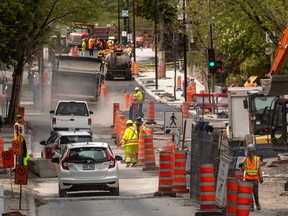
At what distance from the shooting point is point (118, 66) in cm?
7875

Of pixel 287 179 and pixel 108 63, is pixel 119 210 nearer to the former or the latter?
pixel 287 179

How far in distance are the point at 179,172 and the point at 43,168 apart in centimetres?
729

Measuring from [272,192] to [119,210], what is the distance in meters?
5.31

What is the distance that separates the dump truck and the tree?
2841 mm

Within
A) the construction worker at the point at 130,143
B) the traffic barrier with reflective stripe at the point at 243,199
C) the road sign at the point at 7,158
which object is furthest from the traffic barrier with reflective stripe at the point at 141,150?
the traffic barrier with reflective stripe at the point at 243,199

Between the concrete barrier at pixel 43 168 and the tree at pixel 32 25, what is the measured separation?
32.7 ft

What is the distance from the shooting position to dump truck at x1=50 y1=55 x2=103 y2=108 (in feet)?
177

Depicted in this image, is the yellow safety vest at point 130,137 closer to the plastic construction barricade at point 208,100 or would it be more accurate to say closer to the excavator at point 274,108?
the excavator at point 274,108

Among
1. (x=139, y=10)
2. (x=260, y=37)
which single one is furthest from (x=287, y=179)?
(x=139, y=10)

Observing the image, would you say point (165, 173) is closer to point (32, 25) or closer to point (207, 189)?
point (207, 189)

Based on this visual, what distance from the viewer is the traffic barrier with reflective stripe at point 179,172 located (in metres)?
25.9

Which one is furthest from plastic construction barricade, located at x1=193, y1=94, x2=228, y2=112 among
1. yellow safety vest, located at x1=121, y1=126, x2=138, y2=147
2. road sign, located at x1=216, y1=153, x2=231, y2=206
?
road sign, located at x1=216, y1=153, x2=231, y2=206

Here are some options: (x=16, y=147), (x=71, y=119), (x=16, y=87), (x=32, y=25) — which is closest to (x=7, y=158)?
(x=16, y=147)

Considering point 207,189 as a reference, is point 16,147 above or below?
above
